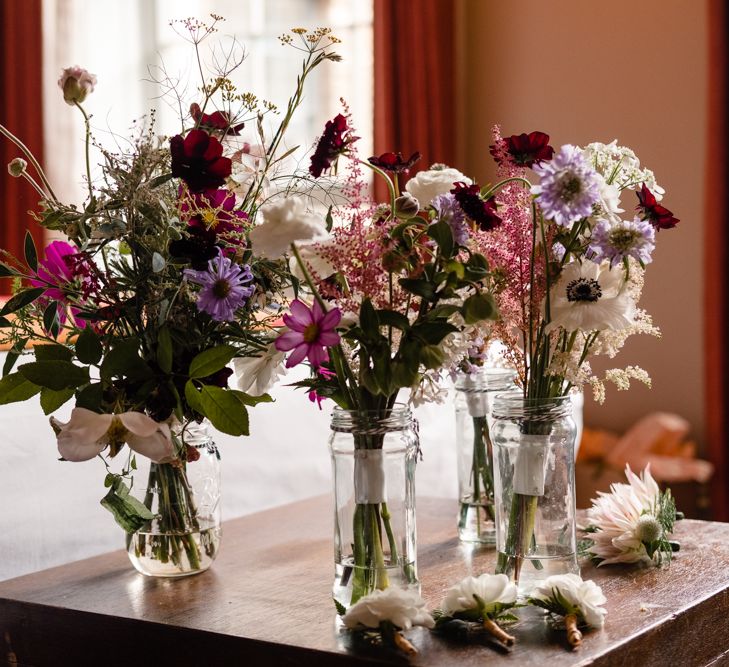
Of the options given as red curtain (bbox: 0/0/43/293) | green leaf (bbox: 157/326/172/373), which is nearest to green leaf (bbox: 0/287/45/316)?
green leaf (bbox: 157/326/172/373)

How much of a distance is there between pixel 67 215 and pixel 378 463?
0.38 metres

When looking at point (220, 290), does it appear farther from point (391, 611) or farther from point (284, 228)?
point (391, 611)

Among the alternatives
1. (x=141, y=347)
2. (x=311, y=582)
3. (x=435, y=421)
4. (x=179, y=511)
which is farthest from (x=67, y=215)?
(x=435, y=421)

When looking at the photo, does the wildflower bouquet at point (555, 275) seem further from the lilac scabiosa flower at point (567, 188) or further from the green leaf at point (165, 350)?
the green leaf at point (165, 350)

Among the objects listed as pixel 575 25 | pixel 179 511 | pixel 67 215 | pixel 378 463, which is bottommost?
pixel 179 511

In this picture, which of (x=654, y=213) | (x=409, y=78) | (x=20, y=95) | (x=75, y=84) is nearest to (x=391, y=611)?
(x=654, y=213)

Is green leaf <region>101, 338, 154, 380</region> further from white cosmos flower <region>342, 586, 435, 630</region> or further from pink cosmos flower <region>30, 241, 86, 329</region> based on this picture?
white cosmos flower <region>342, 586, 435, 630</region>

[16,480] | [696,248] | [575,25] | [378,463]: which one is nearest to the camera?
[378,463]

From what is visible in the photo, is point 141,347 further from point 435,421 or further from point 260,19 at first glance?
point 260,19

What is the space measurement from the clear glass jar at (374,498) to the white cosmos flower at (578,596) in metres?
0.12

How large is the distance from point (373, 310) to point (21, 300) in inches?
13.9

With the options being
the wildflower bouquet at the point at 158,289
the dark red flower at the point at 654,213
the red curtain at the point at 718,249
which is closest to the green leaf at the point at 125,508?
the wildflower bouquet at the point at 158,289

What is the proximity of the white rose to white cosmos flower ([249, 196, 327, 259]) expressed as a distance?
0.53 feet

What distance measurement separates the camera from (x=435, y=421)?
192 centimetres
